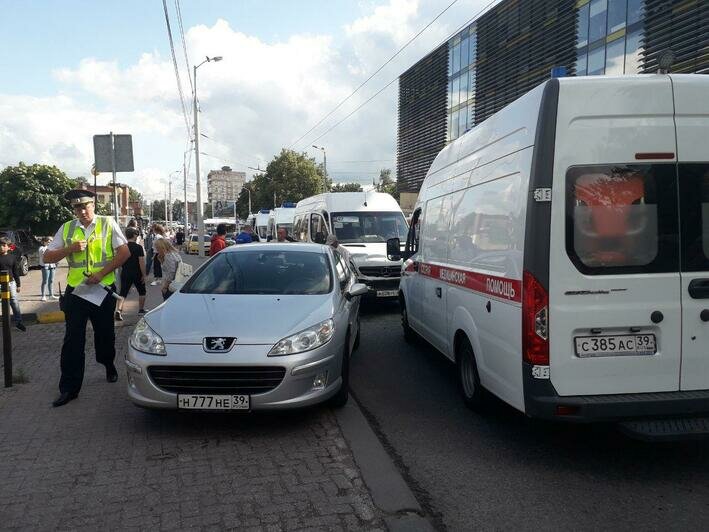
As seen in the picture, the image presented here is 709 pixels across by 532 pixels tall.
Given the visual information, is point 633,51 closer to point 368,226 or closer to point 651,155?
point 368,226

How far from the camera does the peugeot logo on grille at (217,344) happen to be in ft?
14.6

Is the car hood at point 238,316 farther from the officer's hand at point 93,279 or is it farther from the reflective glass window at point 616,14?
the reflective glass window at point 616,14

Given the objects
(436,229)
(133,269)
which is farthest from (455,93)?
(436,229)

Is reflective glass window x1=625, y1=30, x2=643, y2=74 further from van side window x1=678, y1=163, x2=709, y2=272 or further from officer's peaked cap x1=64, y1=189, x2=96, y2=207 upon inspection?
officer's peaked cap x1=64, y1=189, x2=96, y2=207

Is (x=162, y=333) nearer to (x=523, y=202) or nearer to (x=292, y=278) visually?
(x=292, y=278)

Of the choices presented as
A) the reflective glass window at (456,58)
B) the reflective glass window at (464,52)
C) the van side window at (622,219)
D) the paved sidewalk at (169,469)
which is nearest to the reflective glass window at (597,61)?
the reflective glass window at (464,52)

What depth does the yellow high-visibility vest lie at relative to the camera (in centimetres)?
541

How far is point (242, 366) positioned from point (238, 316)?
62 centimetres

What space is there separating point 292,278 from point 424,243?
6.07 ft

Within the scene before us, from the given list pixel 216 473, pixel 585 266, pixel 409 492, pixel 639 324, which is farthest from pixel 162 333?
pixel 639 324

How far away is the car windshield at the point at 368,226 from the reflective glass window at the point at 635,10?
11.9 metres

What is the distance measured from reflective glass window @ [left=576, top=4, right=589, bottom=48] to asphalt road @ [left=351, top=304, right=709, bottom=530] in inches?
787

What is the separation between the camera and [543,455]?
13.8 feet

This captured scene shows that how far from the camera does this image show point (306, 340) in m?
4.66
